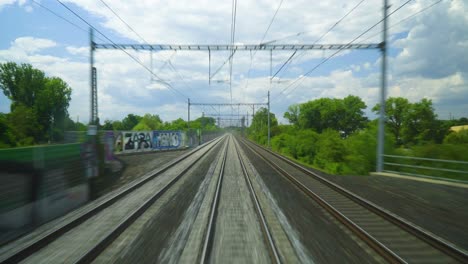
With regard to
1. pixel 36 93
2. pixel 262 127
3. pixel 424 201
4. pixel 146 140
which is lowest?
pixel 424 201

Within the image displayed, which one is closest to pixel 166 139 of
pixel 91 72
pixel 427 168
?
pixel 91 72

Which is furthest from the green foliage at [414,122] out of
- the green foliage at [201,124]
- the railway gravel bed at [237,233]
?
the green foliage at [201,124]

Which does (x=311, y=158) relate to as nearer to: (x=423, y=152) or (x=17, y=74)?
(x=423, y=152)

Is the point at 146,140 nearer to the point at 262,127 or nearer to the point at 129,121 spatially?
the point at 262,127

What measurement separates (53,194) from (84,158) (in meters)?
3.09

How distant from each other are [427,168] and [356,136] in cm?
1256

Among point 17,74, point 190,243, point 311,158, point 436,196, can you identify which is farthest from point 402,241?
point 17,74

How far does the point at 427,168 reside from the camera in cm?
1398

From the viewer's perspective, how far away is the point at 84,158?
12.4 metres

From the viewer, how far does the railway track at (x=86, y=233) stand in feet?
20.1

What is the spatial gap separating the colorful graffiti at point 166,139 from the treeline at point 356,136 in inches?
655

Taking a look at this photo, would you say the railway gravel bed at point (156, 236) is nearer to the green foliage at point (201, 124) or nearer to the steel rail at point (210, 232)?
the steel rail at point (210, 232)

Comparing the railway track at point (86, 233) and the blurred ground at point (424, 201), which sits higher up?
A: the blurred ground at point (424, 201)

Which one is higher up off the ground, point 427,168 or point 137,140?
point 137,140
